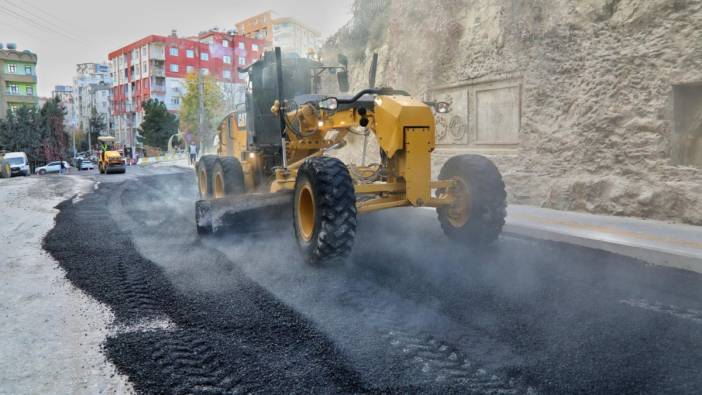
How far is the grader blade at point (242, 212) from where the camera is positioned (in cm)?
689

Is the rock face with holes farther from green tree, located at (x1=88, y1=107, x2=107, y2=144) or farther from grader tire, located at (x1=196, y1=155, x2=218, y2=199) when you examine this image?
green tree, located at (x1=88, y1=107, x2=107, y2=144)

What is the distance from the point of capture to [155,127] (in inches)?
2827

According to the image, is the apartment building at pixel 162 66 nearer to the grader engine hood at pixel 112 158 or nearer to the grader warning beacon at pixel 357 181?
the grader engine hood at pixel 112 158

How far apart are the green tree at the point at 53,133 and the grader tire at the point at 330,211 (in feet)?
209

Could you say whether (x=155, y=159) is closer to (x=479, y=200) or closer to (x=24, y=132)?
(x=24, y=132)

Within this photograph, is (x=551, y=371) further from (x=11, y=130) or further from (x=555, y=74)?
(x=11, y=130)

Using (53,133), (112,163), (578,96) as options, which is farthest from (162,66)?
(578,96)

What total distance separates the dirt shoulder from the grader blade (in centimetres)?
188

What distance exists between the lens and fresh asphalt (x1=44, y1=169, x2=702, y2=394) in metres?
2.98

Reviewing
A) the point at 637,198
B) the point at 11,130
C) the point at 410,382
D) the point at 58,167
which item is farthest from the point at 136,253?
the point at 11,130

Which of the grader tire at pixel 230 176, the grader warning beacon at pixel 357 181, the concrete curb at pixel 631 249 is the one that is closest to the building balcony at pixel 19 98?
the grader tire at pixel 230 176

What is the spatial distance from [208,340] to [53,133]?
228 feet

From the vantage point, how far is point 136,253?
636 cm

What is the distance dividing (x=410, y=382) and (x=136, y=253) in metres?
4.53
